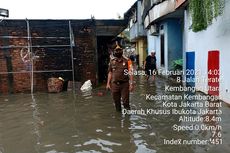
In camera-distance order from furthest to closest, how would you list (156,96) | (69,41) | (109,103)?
(69,41) → (156,96) → (109,103)

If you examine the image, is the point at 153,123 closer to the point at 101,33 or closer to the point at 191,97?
the point at 191,97

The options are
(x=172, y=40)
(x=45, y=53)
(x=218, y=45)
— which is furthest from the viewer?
(x=172, y=40)

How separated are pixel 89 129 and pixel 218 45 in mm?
5266

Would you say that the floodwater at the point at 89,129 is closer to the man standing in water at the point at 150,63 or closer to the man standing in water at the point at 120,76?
the man standing in water at the point at 120,76

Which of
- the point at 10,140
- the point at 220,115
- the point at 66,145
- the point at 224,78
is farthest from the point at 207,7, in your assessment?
the point at 10,140

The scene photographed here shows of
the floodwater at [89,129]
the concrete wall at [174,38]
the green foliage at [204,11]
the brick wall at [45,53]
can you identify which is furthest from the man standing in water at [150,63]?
the floodwater at [89,129]

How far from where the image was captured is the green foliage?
30.9 ft

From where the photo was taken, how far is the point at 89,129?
314 inches

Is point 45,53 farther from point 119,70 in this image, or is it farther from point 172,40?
point 172,40

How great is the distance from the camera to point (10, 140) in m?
7.30

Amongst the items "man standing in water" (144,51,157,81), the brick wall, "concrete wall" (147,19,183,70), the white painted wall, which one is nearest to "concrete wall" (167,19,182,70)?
"concrete wall" (147,19,183,70)

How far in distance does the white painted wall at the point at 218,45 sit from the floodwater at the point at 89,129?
3.06 ft

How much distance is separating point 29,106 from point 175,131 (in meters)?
5.94

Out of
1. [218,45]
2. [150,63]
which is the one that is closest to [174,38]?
[150,63]
